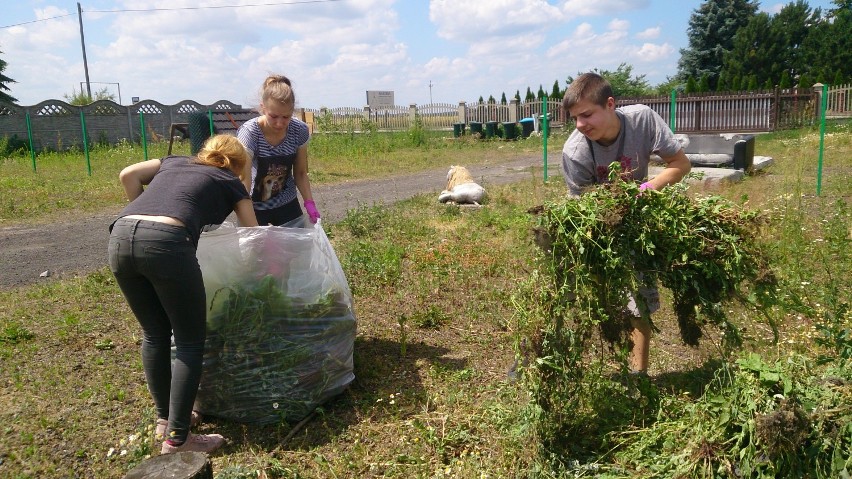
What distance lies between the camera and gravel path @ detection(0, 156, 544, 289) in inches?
230

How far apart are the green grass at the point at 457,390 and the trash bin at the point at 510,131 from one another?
56.4 feet

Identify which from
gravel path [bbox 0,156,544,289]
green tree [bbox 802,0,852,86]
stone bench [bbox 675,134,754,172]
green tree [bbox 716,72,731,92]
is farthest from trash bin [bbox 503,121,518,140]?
green tree [bbox 802,0,852,86]

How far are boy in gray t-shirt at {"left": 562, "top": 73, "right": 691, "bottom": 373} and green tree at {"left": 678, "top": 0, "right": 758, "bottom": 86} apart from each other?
3915 cm

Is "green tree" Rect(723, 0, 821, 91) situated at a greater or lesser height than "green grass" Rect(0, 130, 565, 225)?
greater

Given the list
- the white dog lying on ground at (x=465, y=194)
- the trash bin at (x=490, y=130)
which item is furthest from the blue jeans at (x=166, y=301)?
the trash bin at (x=490, y=130)

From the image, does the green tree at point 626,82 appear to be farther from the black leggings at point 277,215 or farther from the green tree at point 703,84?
the black leggings at point 277,215

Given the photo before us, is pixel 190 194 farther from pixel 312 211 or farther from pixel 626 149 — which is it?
pixel 626 149

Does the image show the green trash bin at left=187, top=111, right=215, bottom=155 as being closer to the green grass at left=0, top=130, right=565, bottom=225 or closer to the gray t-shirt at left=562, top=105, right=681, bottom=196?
the green grass at left=0, top=130, right=565, bottom=225

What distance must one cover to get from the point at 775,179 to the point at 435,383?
807 cm

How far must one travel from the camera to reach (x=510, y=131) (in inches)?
893

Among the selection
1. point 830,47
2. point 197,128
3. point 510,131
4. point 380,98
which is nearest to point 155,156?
point 197,128

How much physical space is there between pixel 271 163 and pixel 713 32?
4089cm

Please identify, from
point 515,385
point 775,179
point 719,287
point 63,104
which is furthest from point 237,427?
point 63,104

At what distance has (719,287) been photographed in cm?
235
